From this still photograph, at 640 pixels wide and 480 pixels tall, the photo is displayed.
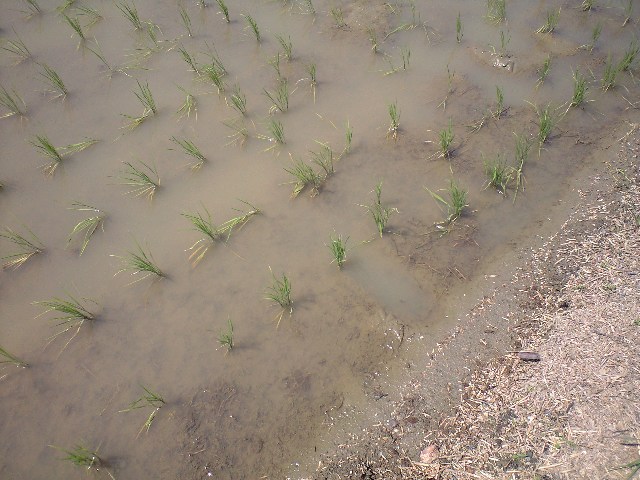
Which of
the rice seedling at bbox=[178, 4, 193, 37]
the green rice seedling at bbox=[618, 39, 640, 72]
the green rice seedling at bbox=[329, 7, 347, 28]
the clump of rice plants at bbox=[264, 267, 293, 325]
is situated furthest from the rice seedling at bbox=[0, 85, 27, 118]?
the green rice seedling at bbox=[618, 39, 640, 72]

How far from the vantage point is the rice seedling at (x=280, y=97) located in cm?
382

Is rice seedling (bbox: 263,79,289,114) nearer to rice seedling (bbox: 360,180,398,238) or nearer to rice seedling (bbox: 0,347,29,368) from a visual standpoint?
rice seedling (bbox: 360,180,398,238)

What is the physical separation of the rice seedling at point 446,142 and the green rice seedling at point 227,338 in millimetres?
1908

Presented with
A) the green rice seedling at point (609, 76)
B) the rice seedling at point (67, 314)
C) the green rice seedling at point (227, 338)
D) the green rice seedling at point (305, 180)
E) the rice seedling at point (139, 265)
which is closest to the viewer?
the green rice seedling at point (227, 338)

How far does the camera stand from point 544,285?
278cm

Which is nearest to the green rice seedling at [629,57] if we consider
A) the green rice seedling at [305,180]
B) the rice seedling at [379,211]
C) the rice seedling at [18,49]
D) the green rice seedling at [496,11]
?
the green rice seedling at [496,11]

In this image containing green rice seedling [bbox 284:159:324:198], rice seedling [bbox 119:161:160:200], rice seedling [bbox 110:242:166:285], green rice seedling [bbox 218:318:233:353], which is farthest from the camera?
rice seedling [bbox 119:161:160:200]

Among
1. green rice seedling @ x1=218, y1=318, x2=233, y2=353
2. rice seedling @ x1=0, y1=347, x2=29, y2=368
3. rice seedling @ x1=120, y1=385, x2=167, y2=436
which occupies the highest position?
green rice seedling @ x1=218, y1=318, x2=233, y2=353

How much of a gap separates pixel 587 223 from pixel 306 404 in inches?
81.5

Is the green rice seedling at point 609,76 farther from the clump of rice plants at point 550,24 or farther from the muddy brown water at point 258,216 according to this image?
the clump of rice plants at point 550,24

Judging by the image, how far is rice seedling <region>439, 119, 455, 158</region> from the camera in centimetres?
335

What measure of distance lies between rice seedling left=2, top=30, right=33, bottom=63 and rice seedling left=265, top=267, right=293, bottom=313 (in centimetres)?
328

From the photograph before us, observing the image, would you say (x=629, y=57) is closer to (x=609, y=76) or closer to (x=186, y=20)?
(x=609, y=76)

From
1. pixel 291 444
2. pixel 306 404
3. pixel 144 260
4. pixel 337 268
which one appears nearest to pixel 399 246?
pixel 337 268
